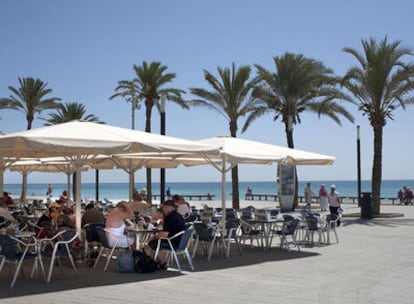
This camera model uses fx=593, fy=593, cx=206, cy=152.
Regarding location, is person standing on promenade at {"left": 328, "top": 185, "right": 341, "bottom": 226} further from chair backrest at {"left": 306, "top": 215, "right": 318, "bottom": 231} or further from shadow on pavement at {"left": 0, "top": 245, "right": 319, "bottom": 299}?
shadow on pavement at {"left": 0, "top": 245, "right": 319, "bottom": 299}

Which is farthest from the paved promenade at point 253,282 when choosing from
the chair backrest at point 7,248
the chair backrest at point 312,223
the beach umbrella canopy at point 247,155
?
the beach umbrella canopy at point 247,155

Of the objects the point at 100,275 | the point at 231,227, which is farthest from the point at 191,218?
the point at 100,275

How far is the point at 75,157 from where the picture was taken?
1302 centimetres

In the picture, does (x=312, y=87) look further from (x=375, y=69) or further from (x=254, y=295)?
(x=254, y=295)

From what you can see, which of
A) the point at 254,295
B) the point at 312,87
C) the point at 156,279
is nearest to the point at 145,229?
the point at 156,279

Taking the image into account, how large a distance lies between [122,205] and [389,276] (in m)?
5.09

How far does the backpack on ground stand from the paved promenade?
0.53 ft

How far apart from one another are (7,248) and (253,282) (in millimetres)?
4034

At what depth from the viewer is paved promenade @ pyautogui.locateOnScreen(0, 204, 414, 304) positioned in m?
8.43

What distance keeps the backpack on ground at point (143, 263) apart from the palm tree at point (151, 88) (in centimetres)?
2367

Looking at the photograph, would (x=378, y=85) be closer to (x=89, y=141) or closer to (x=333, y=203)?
(x=333, y=203)

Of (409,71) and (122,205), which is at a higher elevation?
(409,71)

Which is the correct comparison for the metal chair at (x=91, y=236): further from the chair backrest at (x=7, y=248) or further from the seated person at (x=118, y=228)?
the chair backrest at (x=7, y=248)

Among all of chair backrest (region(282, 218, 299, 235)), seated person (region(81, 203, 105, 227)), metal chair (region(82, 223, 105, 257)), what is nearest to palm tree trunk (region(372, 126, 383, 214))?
chair backrest (region(282, 218, 299, 235))
